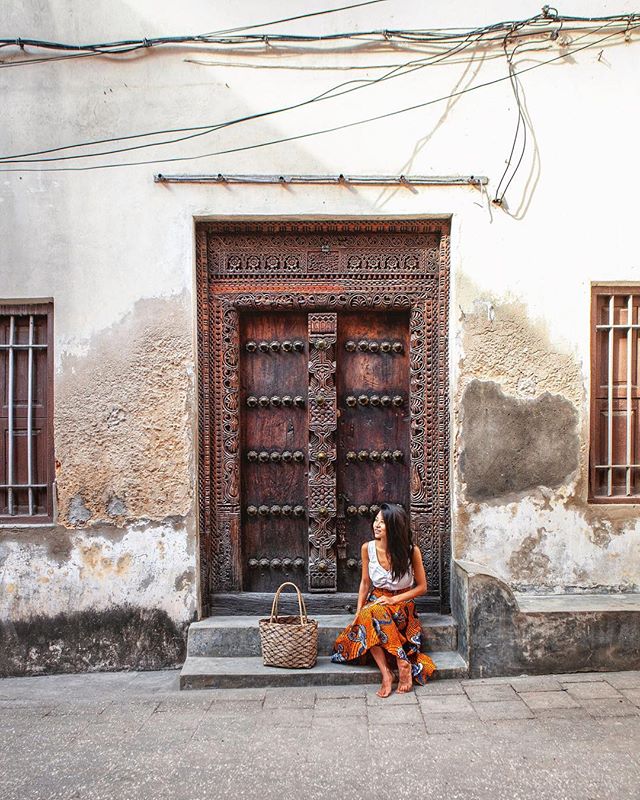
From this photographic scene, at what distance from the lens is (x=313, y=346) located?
14.5 feet

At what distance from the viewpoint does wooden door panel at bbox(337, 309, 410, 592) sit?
450 centimetres

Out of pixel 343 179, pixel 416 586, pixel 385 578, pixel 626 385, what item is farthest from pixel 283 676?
pixel 343 179

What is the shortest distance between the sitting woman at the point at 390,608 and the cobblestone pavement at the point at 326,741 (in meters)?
0.18

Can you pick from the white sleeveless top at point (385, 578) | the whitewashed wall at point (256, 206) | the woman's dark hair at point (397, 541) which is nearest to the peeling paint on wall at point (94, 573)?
the whitewashed wall at point (256, 206)

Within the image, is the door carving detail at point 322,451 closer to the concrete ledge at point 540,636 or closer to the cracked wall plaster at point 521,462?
the cracked wall plaster at point 521,462

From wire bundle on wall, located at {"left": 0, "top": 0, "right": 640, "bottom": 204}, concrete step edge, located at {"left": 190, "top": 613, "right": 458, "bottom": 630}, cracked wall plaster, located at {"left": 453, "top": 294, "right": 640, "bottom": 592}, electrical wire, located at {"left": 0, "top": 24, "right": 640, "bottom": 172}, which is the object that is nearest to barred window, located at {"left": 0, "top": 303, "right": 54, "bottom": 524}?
wire bundle on wall, located at {"left": 0, "top": 0, "right": 640, "bottom": 204}

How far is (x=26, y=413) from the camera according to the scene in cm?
436

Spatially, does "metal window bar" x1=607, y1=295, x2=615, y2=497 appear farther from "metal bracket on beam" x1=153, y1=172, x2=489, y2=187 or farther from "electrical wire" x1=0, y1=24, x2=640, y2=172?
"electrical wire" x1=0, y1=24, x2=640, y2=172

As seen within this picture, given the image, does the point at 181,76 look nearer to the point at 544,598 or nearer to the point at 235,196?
the point at 235,196

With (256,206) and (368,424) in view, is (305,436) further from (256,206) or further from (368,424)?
(256,206)

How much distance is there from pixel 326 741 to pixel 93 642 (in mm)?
1820

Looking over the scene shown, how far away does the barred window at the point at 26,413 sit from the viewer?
432 cm

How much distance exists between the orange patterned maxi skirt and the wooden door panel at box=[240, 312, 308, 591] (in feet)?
2.21

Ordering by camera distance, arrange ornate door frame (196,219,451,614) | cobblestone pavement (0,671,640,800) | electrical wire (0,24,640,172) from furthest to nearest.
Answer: ornate door frame (196,219,451,614), electrical wire (0,24,640,172), cobblestone pavement (0,671,640,800)
